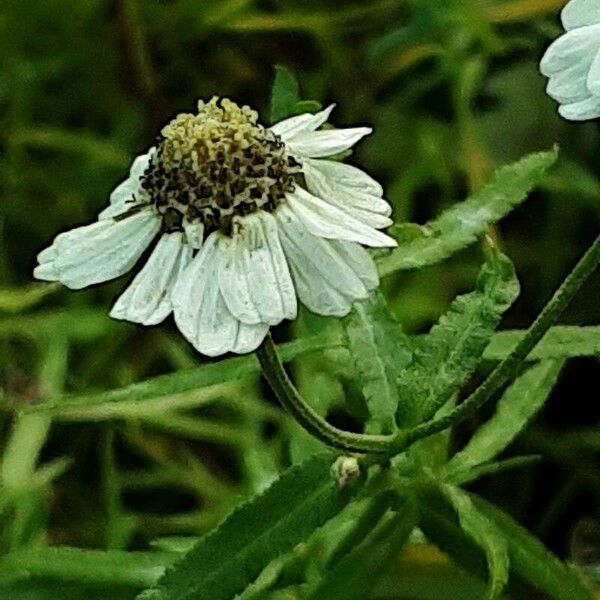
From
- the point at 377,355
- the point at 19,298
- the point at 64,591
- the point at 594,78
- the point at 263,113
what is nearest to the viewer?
the point at 594,78

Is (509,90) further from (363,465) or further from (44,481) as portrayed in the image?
(363,465)

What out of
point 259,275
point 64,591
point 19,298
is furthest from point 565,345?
point 19,298

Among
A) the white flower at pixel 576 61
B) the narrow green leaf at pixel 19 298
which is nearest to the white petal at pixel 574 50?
the white flower at pixel 576 61

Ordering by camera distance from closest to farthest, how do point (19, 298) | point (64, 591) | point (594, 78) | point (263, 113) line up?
point (594, 78) → point (64, 591) → point (19, 298) → point (263, 113)

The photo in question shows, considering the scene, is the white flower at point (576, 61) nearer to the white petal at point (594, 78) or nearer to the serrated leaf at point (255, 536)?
the white petal at point (594, 78)

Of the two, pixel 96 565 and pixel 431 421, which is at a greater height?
pixel 431 421

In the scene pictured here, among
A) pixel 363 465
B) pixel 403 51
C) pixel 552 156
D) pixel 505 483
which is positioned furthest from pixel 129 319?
pixel 403 51

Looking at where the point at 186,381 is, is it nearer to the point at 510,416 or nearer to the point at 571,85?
the point at 510,416
